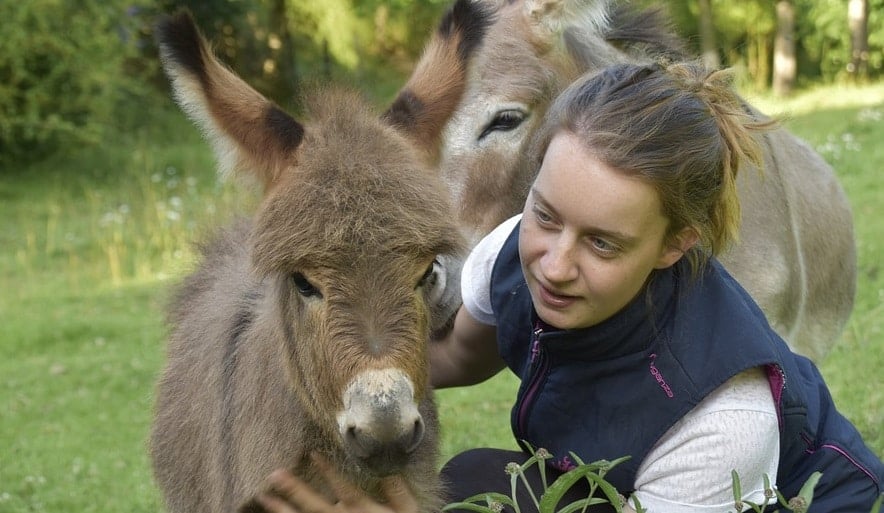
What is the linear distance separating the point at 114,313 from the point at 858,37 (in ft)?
56.4

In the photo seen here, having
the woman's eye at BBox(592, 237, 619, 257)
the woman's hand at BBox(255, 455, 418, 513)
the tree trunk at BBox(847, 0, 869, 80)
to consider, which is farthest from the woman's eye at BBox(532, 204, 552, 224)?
the tree trunk at BBox(847, 0, 869, 80)

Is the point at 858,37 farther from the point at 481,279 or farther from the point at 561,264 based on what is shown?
the point at 561,264

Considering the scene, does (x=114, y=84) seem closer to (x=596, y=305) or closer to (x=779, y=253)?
(x=779, y=253)

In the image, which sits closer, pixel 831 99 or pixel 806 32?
pixel 831 99

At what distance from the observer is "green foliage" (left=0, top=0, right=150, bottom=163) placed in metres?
15.4

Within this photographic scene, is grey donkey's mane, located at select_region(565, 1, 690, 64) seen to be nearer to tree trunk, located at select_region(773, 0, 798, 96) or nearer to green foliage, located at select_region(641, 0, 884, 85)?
green foliage, located at select_region(641, 0, 884, 85)

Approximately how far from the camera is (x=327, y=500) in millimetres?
2846

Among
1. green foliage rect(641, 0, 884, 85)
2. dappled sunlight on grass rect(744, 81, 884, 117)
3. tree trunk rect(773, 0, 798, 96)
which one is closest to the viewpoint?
dappled sunlight on grass rect(744, 81, 884, 117)

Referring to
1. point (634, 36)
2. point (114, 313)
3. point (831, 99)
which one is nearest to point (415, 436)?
point (634, 36)

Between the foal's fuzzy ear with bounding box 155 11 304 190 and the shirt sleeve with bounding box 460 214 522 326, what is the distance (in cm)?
87

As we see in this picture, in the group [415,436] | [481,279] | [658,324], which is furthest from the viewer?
[481,279]

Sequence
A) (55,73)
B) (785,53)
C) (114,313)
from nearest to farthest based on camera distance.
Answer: (114,313) → (55,73) → (785,53)

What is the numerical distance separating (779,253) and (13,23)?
13781 millimetres

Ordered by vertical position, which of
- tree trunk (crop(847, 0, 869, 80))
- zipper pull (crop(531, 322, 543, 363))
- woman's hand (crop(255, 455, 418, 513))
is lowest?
tree trunk (crop(847, 0, 869, 80))
